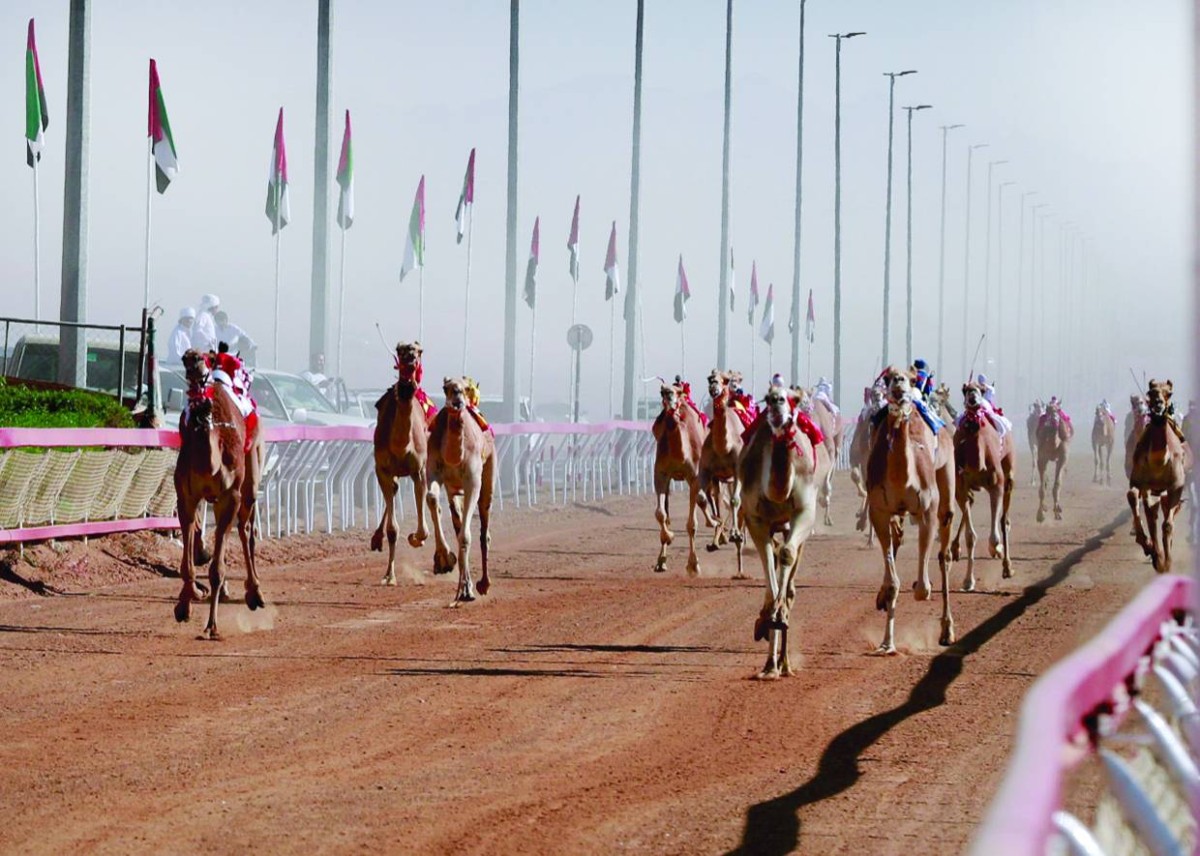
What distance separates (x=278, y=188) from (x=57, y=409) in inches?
607

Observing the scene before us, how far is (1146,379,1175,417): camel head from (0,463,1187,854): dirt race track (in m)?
1.92

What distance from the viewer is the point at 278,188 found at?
1395 inches

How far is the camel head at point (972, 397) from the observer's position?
806 inches

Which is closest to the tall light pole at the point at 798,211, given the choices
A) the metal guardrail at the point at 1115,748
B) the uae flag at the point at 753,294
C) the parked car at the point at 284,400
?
the uae flag at the point at 753,294

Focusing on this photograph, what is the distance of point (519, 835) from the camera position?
7.95 meters

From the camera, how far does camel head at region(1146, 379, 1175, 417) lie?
20.7 metres

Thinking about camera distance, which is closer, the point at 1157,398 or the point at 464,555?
the point at 464,555

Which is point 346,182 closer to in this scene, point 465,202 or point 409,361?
point 465,202

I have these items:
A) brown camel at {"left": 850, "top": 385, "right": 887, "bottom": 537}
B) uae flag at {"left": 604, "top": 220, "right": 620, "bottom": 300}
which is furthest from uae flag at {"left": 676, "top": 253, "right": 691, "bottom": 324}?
brown camel at {"left": 850, "top": 385, "right": 887, "bottom": 537}

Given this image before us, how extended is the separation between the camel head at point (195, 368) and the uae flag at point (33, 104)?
1482 centimetres

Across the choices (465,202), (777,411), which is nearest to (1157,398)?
(777,411)

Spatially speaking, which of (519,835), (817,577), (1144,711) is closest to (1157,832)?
(1144,711)

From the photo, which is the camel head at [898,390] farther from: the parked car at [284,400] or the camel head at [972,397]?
the parked car at [284,400]

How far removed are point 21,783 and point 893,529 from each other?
829 centimetres
